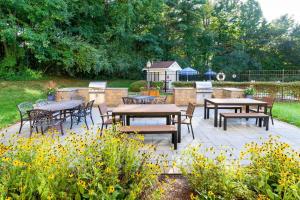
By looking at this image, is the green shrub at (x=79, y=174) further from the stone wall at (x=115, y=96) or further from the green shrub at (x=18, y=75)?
the green shrub at (x=18, y=75)

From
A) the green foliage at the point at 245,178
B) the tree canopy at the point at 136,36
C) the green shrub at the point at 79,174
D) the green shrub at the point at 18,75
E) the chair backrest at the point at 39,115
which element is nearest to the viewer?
the green shrub at the point at 79,174

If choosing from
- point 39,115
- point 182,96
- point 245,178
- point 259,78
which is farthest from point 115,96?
point 259,78

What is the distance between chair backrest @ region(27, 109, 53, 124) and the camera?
5316 millimetres

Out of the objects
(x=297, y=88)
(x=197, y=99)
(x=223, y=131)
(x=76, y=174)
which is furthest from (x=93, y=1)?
(x=76, y=174)

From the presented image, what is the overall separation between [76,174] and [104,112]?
3.53m

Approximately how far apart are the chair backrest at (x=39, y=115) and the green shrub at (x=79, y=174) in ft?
9.07

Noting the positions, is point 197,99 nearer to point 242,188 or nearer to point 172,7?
point 242,188

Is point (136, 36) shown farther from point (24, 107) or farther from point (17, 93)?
point (24, 107)

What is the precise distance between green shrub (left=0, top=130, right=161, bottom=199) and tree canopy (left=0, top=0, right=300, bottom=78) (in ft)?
45.3

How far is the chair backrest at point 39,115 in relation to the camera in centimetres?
532

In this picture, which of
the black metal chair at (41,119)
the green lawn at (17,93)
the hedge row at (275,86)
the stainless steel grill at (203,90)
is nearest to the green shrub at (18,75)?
the green lawn at (17,93)

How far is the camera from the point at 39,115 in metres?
5.41

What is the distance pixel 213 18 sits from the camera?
30781 mm

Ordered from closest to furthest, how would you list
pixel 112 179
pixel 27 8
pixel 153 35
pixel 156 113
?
1. pixel 112 179
2. pixel 156 113
3. pixel 27 8
4. pixel 153 35
